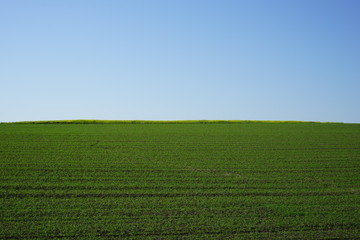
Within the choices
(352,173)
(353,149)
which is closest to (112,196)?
→ (352,173)

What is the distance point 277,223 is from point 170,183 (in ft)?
13.0

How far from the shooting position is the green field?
8.18m

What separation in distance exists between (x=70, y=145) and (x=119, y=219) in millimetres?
10053

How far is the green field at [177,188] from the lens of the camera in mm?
8180

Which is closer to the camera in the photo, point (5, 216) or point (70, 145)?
point (5, 216)

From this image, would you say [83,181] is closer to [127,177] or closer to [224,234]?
[127,177]

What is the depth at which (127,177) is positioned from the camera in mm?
12047

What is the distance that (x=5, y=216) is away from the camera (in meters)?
8.71

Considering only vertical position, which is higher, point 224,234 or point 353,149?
point 353,149

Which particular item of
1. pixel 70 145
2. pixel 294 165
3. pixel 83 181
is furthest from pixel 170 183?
pixel 70 145

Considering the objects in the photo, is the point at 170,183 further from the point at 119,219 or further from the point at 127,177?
the point at 119,219

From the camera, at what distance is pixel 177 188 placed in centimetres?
1081

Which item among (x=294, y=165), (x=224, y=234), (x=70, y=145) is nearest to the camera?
(x=224, y=234)

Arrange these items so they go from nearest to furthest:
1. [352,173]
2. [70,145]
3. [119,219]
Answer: [119,219] < [352,173] < [70,145]
